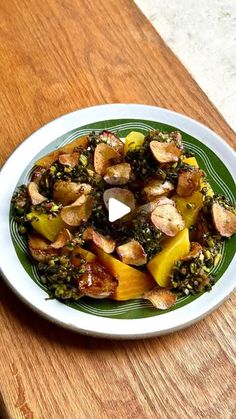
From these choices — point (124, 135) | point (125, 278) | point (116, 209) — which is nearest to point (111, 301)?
point (125, 278)

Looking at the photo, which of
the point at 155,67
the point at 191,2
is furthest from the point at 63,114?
the point at 191,2

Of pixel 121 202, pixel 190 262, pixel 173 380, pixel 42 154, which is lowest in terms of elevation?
pixel 173 380

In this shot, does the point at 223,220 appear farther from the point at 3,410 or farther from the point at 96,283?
the point at 3,410

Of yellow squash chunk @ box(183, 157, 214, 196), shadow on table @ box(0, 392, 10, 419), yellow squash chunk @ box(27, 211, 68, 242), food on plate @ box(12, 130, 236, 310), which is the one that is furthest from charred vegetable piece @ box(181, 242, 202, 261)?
shadow on table @ box(0, 392, 10, 419)

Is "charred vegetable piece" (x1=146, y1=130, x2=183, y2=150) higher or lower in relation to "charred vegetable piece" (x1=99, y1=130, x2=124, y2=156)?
lower

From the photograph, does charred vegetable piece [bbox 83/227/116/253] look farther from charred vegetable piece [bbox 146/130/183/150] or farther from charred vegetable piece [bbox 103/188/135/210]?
charred vegetable piece [bbox 146/130/183/150]

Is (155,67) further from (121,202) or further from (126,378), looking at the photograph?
(126,378)

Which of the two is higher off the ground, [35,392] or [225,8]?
[225,8]
